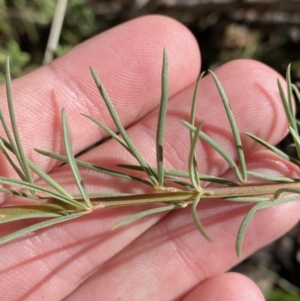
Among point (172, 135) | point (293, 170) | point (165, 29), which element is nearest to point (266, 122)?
point (293, 170)

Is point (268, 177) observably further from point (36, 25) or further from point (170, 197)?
point (36, 25)

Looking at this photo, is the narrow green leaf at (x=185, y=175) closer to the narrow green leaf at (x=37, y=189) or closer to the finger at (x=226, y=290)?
the narrow green leaf at (x=37, y=189)

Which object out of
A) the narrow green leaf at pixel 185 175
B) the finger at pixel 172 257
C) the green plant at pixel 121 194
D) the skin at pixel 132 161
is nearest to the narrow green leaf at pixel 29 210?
the green plant at pixel 121 194

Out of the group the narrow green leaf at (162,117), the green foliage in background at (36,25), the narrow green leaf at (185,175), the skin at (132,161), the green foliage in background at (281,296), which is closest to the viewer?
the narrow green leaf at (162,117)

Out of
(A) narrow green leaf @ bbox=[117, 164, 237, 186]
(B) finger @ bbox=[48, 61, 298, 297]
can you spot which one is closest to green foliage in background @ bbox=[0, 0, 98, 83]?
(B) finger @ bbox=[48, 61, 298, 297]

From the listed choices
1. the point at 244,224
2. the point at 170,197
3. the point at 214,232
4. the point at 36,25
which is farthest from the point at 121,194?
the point at 36,25

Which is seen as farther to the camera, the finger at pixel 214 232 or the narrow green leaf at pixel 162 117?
the finger at pixel 214 232

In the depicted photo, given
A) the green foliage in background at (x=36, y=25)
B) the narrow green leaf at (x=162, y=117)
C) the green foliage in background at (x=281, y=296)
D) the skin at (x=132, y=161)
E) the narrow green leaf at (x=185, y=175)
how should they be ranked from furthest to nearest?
the green foliage in background at (x=36, y=25)
the green foliage in background at (x=281, y=296)
the skin at (x=132, y=161)
the narrow green leaf at (x=185, y=175)
the narrow green leaf at (x=162, y=117)
